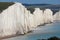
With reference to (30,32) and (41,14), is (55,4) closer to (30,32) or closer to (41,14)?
(41,14)

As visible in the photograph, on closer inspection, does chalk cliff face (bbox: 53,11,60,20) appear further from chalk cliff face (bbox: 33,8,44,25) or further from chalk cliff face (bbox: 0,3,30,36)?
chalk cliff face (bbox: 0,3,30,36)

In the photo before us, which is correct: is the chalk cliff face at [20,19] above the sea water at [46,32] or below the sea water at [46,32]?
above

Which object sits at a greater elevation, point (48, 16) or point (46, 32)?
point (48, 16)

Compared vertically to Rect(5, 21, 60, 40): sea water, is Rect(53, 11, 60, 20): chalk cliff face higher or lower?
higher

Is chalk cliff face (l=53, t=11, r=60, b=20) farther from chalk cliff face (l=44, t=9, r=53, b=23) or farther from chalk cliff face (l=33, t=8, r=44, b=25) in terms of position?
chalk cliff face (l=33, t=8, r=44, b=25)

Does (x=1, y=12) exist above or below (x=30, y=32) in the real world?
above

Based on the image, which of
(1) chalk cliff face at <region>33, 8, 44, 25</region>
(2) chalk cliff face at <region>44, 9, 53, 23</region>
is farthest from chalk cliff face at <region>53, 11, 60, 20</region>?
(1) chalk cliff face at <region>33, 8, 44, 25</region>

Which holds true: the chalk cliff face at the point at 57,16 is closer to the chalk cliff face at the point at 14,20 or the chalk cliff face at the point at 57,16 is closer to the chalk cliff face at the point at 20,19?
the chalk cliff face at the point at 20,19

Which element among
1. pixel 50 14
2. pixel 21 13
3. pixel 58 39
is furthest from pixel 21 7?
pixel 58 39

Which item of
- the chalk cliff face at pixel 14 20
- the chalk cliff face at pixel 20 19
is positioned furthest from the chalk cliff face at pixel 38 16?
the chalk cliff face at pixel 14 20

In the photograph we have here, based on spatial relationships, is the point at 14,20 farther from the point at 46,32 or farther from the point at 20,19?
the point at 46,32

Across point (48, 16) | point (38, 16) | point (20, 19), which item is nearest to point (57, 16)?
point (48, 16)
